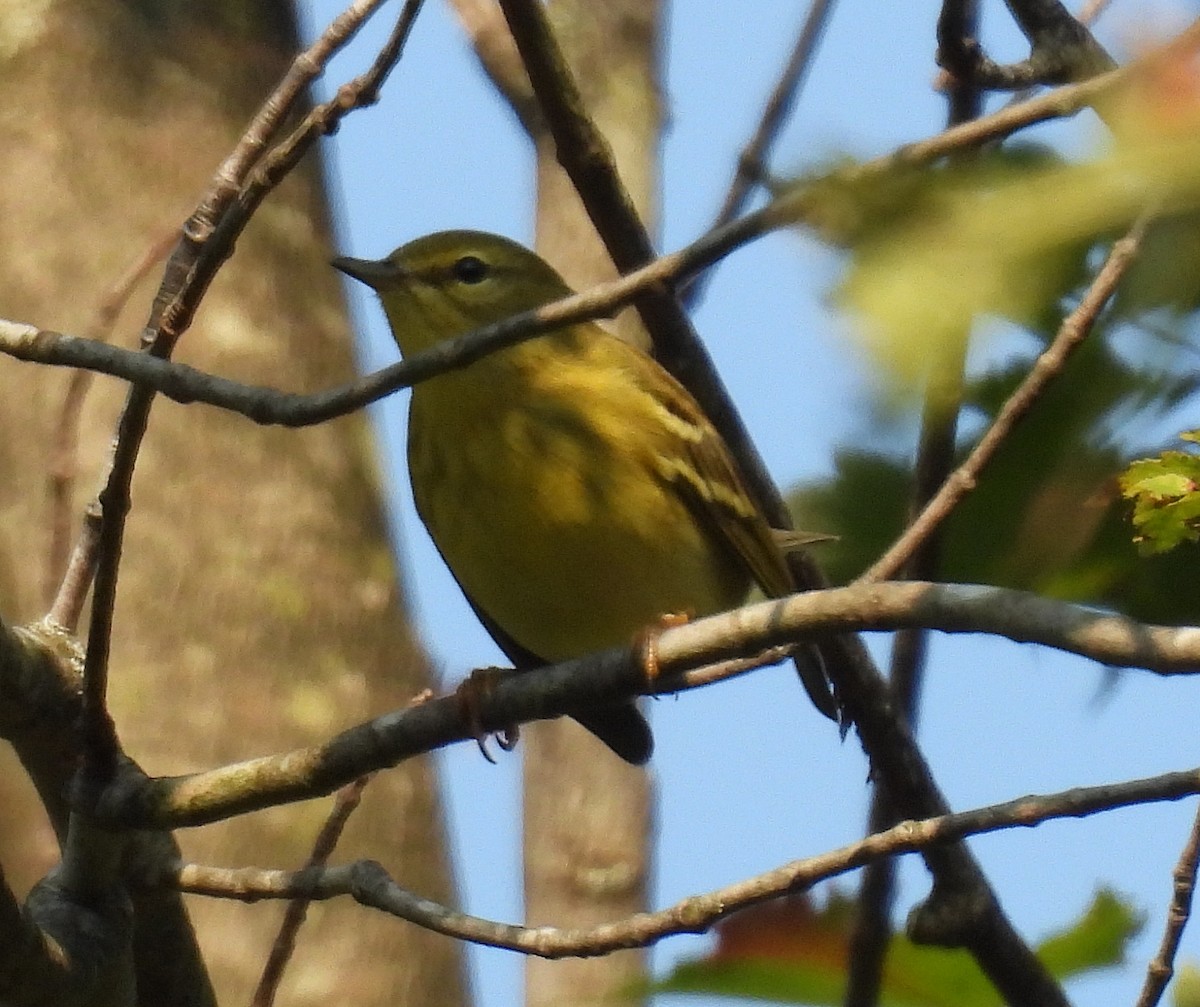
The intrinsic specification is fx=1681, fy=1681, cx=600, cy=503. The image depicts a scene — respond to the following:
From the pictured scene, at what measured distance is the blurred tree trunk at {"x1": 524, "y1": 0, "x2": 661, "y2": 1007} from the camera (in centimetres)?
427

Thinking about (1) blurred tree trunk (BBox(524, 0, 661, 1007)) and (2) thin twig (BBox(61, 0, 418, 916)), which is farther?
(1) blurred tree trunk (BBox(524, 0, 661, 1007))

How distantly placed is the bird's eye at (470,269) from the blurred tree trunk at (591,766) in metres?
0.49

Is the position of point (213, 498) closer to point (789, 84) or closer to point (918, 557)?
point (789, 84)

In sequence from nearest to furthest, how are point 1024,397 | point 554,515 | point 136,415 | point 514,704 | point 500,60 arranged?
point 1024,397
point 136,415
point 514,704
point 554,515
point 500,60

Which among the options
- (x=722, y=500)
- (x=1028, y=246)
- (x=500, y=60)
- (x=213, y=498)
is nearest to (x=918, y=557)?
(x=722, y=500)

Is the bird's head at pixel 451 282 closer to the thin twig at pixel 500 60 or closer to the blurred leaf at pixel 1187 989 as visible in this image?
the thin twig at pixel 500 60

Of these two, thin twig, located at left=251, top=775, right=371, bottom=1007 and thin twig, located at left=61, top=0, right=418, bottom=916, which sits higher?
thin twig, located at left=61, top=0, right=418, bottom=916

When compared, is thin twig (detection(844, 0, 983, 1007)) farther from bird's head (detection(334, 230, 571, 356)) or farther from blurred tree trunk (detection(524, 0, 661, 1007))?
bird's head (detection(334, 230, 571, 356))

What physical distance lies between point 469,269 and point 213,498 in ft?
2.99

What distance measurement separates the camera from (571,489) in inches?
140

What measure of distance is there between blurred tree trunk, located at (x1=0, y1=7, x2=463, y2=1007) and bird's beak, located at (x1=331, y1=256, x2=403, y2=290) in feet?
0.68

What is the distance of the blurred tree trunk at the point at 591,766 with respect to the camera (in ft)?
14.0

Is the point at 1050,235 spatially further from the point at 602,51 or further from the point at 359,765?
the point at 602,51

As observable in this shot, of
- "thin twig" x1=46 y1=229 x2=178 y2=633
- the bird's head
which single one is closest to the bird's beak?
the bird's head
